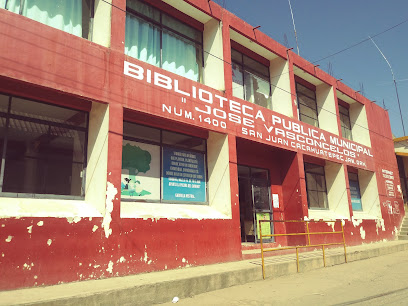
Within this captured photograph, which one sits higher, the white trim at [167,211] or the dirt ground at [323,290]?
the white trim at [167,211]

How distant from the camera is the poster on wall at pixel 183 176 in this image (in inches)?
341

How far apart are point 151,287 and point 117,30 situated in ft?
18.4

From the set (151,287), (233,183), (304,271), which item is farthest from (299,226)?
(151,287)

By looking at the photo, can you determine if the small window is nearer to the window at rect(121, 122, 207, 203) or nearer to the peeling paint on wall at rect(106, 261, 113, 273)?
the window at rect(121, 122, 207, 203)

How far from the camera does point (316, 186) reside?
1397 cm

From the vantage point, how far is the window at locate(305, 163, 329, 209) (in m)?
13.5

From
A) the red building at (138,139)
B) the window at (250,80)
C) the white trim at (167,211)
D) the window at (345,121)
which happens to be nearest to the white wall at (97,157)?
the red building at (138,139)

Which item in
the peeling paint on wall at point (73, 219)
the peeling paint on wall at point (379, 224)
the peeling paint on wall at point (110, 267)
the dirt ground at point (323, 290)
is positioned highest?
the peeling paint on wall at point (73, 219)

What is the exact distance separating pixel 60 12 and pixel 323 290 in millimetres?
8022

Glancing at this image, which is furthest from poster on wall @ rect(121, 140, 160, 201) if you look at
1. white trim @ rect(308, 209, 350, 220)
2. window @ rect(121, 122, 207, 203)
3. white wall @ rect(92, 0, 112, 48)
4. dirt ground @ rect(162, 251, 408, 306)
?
white trim @ rect(308, 209, 350, 220)

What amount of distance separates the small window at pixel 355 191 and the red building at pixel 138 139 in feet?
9.97

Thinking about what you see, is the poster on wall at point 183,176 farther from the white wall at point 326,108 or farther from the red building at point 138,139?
the white wall at point 326,108

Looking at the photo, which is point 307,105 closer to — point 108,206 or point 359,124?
point 359,124

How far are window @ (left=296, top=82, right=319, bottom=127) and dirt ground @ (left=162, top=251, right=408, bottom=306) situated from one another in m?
→ 7.29
